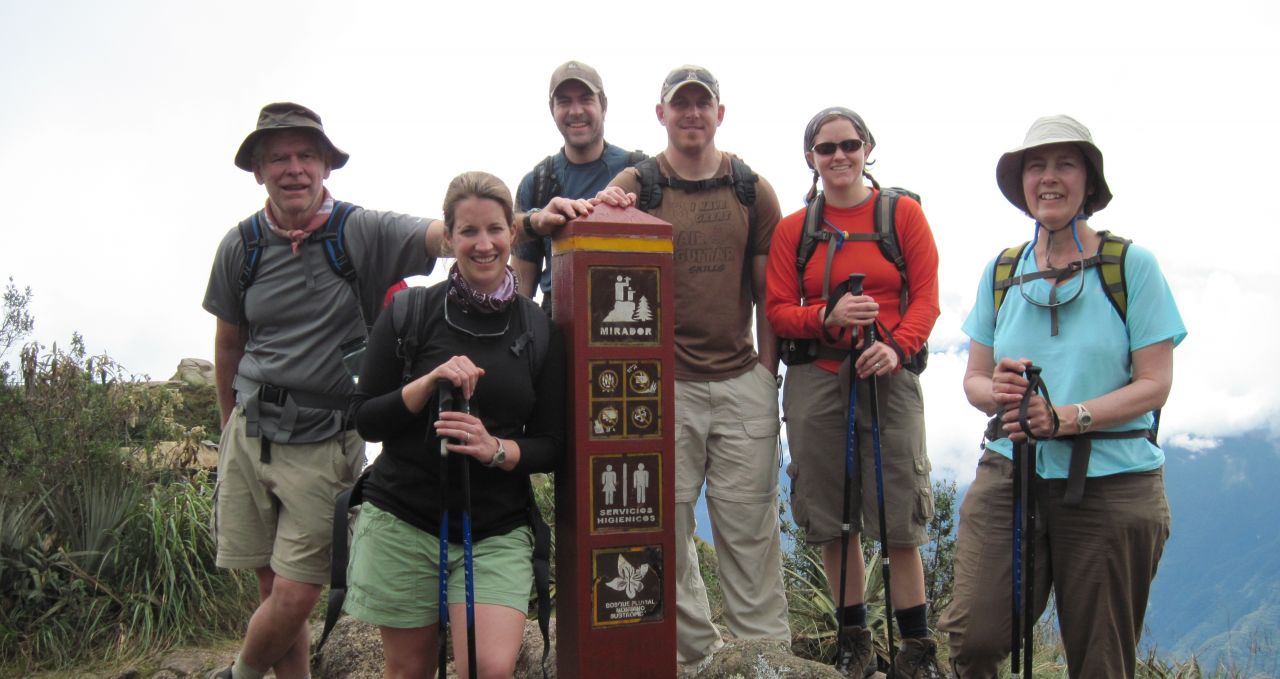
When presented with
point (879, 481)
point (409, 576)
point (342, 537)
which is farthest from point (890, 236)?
point (342, 537)

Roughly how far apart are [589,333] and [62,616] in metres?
5.14

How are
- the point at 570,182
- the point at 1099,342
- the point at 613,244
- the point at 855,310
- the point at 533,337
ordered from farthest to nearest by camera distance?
the point at 570,182 → the point at 855,310 → the point at 613,244 → the point at 533,337 → the point at 1099,342

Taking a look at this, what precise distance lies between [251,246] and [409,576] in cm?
179

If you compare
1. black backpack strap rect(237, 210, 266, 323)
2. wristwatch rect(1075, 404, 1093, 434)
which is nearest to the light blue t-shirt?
wristwatch rect(1075, 404, 1093, 434)

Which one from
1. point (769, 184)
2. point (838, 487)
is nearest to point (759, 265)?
point (769, 184)

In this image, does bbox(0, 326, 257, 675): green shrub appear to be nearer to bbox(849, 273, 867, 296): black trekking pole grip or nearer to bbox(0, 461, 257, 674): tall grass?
bbox(0, 461, 257, 674): tall grass

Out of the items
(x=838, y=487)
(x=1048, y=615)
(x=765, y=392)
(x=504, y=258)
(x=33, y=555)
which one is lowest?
(x=1048, y=615)

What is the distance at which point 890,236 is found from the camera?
4.70m

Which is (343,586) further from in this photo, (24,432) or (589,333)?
(24,432)

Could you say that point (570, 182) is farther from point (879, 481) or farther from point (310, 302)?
point (879, 481)

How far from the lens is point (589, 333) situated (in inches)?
160

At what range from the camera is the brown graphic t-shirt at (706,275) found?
15.9ft

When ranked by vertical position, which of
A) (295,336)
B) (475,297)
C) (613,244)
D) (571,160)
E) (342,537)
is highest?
(571,160)

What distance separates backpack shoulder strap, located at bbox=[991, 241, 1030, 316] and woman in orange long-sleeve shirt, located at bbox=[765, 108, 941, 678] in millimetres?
501
